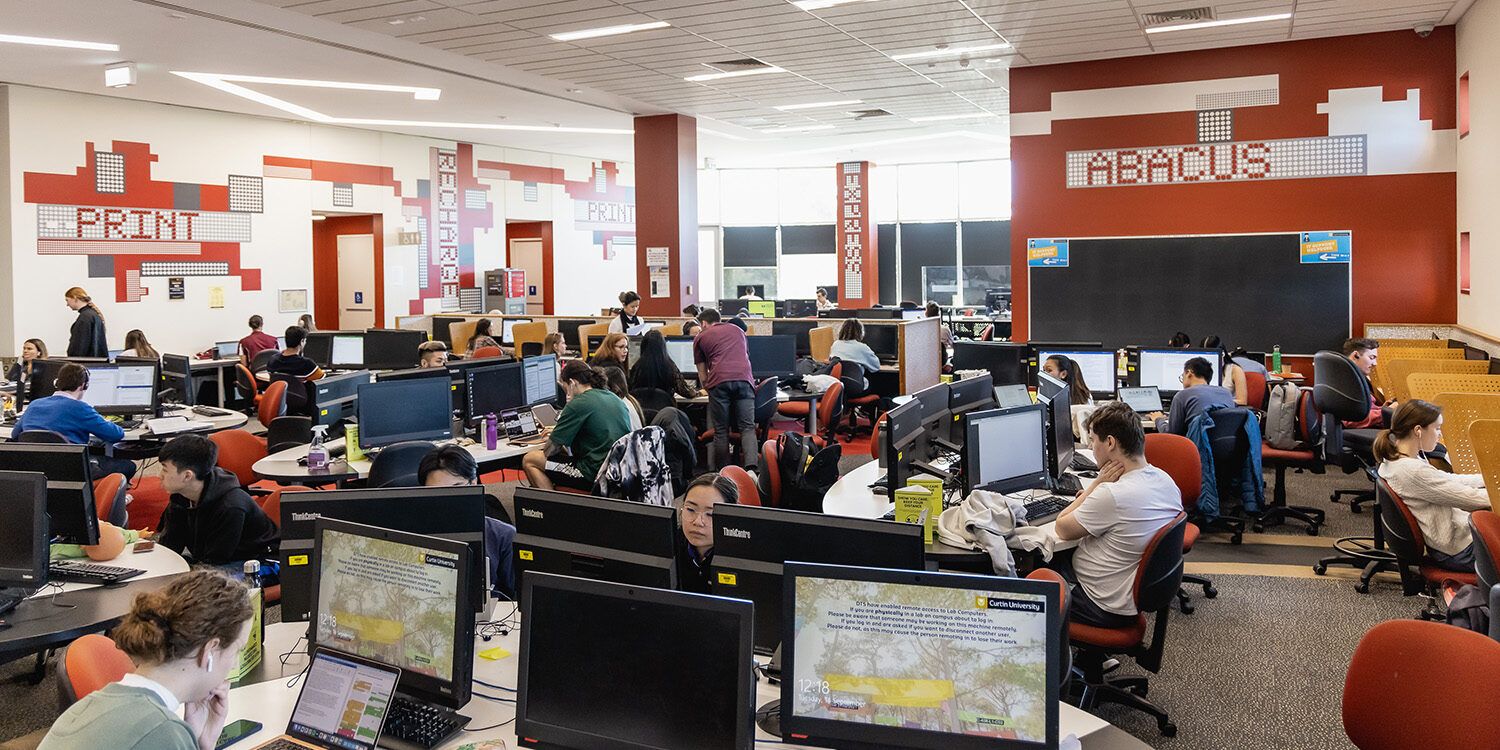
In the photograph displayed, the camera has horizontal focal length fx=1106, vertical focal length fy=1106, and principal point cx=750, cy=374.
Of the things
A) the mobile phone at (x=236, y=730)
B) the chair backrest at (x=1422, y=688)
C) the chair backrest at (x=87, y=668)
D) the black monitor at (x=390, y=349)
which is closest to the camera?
the chair backrest at (x=1422, y=688)

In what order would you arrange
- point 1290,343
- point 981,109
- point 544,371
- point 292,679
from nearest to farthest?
point 292,679 → point 544,371 → point 1290,343 → point 981,109

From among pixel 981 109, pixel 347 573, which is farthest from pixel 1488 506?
pixel 981 109

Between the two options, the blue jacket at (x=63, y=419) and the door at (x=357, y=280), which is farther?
the door at (x=357, y=280)

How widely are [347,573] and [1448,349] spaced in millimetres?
8977

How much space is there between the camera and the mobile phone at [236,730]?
259cm

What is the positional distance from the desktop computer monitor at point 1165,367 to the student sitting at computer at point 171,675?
22.7 ft

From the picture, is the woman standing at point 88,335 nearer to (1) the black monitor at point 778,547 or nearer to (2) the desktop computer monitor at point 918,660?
(1) the black monitor at point 778,547

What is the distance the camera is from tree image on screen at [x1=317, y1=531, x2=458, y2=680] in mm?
2564

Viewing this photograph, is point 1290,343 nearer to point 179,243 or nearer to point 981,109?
point 981,109

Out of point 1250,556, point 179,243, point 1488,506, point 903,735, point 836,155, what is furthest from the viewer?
point 836,155

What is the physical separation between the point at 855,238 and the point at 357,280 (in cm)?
861

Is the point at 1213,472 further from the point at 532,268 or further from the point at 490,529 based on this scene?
the point at 532,268

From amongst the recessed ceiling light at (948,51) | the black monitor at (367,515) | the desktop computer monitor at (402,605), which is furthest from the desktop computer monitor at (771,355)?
the desktop computer monitor at (402,605)

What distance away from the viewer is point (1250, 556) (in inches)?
261
